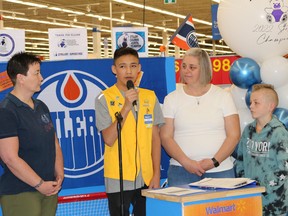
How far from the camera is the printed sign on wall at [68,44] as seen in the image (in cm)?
392

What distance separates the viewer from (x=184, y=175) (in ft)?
11.5

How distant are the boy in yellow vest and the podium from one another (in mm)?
414

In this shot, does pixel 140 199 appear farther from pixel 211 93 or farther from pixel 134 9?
pixel 134 9

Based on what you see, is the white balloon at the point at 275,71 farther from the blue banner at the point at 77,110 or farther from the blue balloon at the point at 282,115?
the blue banner at the point at 77,110

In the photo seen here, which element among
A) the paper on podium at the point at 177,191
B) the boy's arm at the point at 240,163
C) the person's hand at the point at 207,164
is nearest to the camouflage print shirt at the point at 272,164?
the boy's arm at the point at 240,163

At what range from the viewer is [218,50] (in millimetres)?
37281

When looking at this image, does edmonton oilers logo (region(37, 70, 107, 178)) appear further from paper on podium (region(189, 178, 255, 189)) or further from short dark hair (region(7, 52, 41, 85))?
paper on podium (region(189, 178, 255, 189))

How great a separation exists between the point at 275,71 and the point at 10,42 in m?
1.95

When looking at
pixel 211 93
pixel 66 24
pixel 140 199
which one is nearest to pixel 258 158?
pixel 211 93

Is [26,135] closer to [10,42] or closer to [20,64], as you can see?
[20,64]

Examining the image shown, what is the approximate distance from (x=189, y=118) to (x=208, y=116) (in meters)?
0.12

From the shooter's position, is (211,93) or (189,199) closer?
(189,199)

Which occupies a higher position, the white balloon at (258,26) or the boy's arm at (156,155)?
the white balloon at (258,26)

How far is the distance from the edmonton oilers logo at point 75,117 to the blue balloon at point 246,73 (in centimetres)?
105
